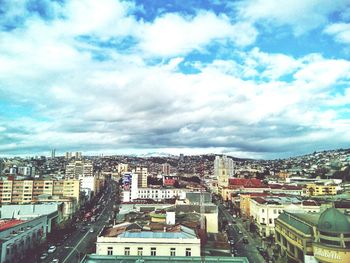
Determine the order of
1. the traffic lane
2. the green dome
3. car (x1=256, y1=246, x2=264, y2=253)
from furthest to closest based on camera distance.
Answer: car (x1=256, y1=246, x2=264, y2=253) → the traffic lane → the green dome

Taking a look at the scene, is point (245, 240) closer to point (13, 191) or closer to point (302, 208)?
point (302, 208)

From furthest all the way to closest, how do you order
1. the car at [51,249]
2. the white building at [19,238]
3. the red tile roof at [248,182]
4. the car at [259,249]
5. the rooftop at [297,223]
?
the red tile roof at [248,182]
the car at [259,249]
the car at [51,249]
the white building at [19,238]
the rooftop at [297,223]

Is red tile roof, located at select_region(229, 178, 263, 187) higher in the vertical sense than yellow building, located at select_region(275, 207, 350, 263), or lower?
higher

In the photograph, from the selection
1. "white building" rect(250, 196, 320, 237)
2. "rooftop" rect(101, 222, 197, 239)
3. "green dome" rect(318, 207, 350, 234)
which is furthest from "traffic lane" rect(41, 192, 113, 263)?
"green dome" rect(318, 207, 350, 234)

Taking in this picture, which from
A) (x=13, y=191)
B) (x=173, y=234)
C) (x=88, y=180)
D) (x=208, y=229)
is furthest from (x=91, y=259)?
(x=88, y=180)

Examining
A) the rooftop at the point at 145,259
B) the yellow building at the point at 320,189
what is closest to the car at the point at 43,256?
the rooftop at the point at 145,259

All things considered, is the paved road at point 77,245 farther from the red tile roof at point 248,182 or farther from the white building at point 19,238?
the red tile roof at point 248,182

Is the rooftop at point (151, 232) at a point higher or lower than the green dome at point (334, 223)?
lower

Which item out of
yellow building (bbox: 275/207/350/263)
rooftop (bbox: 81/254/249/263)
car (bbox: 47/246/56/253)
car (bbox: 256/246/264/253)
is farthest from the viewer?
car (bbox: 256/246/264/253)

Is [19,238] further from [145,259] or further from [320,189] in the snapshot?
[320,189]

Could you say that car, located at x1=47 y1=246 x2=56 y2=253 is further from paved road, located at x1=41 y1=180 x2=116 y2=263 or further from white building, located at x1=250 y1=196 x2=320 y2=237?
white building, located at x1=250 y1=196 x2=320 y2=237
